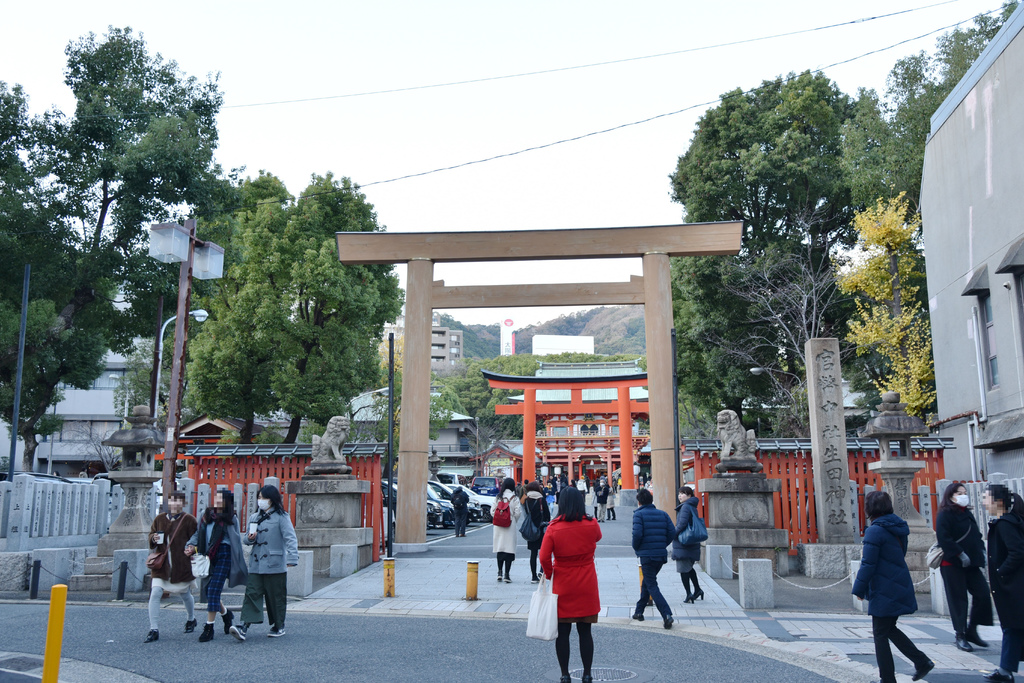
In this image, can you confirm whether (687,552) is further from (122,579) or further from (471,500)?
(471,500)

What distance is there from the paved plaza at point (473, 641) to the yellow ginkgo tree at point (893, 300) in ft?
37.7

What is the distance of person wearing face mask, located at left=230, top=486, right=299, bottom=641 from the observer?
7.72 metres

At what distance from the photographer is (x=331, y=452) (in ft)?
47.3

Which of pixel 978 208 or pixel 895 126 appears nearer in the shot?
pixel 978 208

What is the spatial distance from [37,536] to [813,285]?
2056cm

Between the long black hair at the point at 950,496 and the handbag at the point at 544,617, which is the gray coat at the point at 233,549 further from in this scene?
the long black hair at the point at 950,496

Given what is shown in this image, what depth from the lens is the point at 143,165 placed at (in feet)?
57.3

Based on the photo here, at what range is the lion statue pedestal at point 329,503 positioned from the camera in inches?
550

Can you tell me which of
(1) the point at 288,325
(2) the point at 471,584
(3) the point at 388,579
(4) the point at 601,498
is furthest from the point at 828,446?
(1) the point at 288,325

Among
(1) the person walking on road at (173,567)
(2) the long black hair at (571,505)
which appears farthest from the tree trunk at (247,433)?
(2) the long black hair at (571,505)

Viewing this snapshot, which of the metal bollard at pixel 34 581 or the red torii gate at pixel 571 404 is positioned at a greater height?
the red torii gate at pixel 571 404

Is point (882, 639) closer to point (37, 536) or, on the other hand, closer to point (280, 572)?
point (280, 572)

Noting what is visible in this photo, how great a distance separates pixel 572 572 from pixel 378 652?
2.53m

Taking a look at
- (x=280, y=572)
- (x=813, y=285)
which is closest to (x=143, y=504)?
(x=280, y=572)
